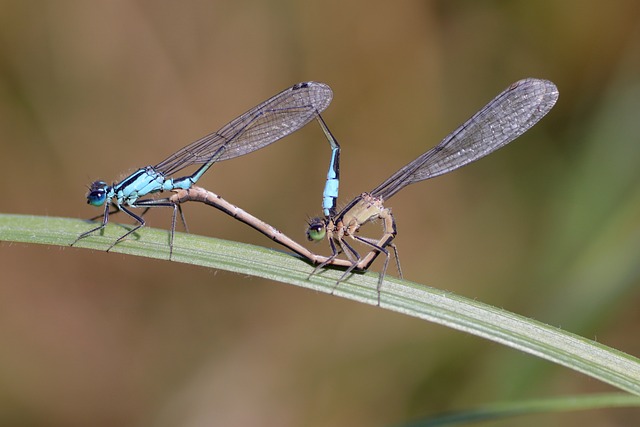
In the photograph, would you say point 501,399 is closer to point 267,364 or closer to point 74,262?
point 267,364

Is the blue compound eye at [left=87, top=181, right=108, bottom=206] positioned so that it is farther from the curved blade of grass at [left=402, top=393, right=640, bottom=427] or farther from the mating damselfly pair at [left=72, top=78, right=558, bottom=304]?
the curved blade of grass at [left=402, top=393, right=640, bottom=427]

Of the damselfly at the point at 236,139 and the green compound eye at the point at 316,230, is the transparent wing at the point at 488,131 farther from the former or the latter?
the damselfly at the point at 236,139

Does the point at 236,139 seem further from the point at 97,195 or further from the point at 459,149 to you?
the point at 459,149

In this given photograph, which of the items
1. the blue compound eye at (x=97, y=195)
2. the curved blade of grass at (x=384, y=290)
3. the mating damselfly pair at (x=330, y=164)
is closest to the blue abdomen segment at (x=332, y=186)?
the mating damselfly pair at (x=330, y=164)

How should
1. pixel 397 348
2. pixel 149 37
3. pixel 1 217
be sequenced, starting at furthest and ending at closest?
1. pixel 149 37
2. pixel 397 348
3. pixel 1 217

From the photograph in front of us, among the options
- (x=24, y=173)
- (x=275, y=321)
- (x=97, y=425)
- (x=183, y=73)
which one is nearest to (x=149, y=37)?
(x=183, y=73)

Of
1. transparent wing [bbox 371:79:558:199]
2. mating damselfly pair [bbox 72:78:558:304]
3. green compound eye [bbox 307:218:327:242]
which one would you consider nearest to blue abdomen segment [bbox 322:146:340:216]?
mating damselfly pair [bbox 72:78:558:304]
